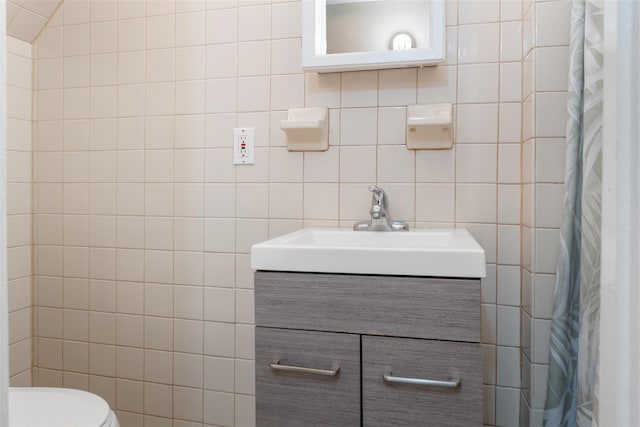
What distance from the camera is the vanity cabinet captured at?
3.16ft

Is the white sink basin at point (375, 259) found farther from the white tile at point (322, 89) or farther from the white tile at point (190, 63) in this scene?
the white tile at point (190, 63)

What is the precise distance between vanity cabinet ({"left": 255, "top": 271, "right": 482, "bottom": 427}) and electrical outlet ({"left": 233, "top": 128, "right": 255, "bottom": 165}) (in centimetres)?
63

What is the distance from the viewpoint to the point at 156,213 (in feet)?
5.52

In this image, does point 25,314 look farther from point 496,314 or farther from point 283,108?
point 496,314

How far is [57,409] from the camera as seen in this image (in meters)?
1.16

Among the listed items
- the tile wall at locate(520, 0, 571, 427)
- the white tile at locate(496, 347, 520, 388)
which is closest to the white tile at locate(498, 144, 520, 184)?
the tile wall at locate(520, 0, 571, 427)

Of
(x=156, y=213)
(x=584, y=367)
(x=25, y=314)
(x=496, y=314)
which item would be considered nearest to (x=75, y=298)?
(x=25, y=314)

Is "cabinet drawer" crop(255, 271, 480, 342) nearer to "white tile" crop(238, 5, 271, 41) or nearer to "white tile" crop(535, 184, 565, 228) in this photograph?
"white tile" crop(535, 184, 565, 228)

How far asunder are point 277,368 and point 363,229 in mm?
564

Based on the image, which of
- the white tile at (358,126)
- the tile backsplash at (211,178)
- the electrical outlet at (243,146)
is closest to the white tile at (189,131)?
the tile backsplash at (211,178)

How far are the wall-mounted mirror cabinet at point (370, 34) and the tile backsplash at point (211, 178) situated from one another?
0.31 ft

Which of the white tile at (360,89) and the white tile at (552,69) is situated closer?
the white tile at (552,69)

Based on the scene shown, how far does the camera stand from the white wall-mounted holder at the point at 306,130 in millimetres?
1458

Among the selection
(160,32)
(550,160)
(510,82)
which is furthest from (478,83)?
(160,32)
